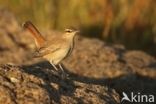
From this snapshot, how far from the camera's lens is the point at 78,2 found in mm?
12656

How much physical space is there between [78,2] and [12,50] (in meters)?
2.65

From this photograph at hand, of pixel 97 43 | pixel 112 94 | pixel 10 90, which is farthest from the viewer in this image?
pixel 97 43

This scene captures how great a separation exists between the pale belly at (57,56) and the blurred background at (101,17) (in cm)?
441

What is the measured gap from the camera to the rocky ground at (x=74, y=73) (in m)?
6.39

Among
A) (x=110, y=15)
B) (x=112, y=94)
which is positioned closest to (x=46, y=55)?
(x=112, y=94)

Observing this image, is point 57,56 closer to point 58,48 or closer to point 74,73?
point 58,48

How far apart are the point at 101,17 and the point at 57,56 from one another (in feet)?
16.1

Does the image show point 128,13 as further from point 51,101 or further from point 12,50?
point 51,101

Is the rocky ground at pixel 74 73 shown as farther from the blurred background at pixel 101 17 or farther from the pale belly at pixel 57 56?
the blurred background at pixel 101 17

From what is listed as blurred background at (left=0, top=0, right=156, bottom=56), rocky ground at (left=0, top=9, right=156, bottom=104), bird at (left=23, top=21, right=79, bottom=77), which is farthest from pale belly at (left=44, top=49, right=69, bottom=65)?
blurred background at (left=0, top=0, right=156, bottom=56)

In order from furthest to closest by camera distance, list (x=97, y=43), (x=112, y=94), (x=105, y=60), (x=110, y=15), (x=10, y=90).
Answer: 1. (x=110, y=15)
2. (x=97, y=43)
3. (x=105, y=60)
4. (x=112, y=94)
5. (x=10, y=90)

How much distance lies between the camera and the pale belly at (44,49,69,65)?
7.92m

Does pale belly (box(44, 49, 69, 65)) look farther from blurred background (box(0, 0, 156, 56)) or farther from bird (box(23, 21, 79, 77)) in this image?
blurred background (box(0, 0, 156, 56))

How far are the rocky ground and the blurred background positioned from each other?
1134mm
